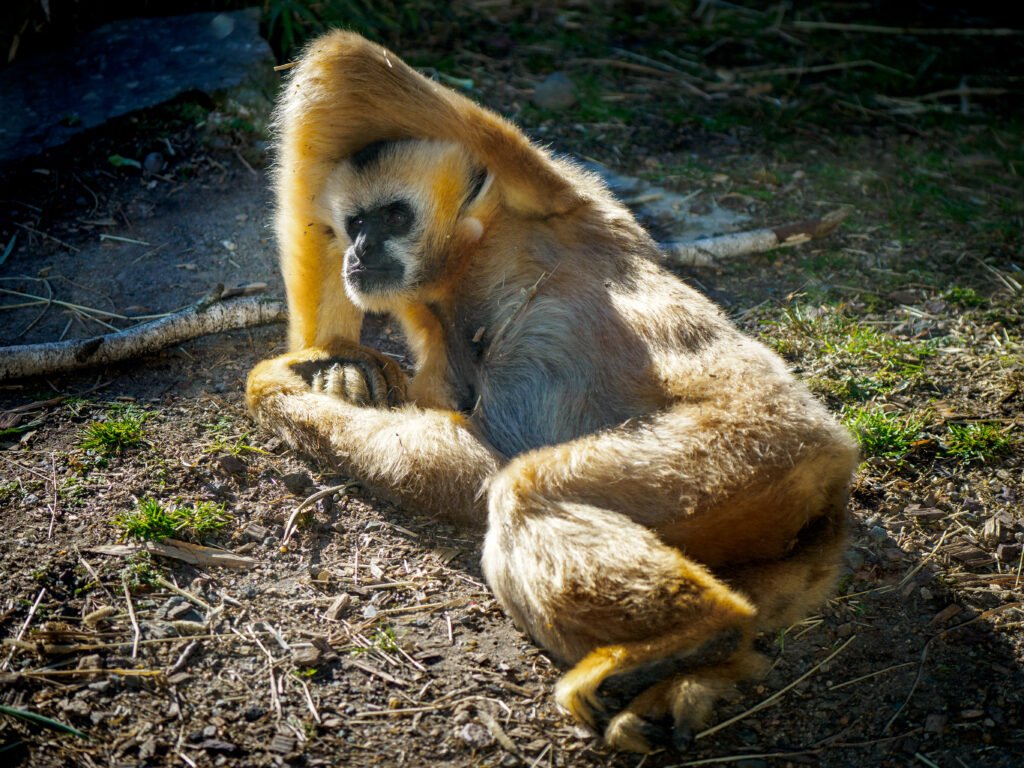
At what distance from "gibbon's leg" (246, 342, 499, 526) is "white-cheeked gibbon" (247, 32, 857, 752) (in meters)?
0.01

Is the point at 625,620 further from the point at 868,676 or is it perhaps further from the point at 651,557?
the point at 868,676

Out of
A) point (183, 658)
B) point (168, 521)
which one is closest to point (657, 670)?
point (183, 658)

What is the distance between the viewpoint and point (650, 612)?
12.0ft

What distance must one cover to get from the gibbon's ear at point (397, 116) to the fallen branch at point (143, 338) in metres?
1.43

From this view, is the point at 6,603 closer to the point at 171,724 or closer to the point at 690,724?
the point at 171,724

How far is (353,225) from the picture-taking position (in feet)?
17.3

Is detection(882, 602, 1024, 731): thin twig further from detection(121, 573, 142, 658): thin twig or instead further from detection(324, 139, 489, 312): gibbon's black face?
detection(121, 573, 142, 658): thin twig

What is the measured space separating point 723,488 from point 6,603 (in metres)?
3.15

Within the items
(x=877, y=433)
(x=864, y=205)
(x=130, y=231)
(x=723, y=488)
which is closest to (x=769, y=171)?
(x=864, y=205)

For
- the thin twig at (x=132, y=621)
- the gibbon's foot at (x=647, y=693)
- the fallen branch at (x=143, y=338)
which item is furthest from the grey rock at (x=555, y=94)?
the gibbon's foot at (x=647, y=693)

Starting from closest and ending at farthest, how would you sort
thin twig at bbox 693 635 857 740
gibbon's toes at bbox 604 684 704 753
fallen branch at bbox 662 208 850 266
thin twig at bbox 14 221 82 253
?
gibbon's toes at bbox 604 684 704 753, thin twig at bbox 693 635 857 740, thin twig at bbox 14 221 82 253, fallen branch at bbox 662 208 850 266

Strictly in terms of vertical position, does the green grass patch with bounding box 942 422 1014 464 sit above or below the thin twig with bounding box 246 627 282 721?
above

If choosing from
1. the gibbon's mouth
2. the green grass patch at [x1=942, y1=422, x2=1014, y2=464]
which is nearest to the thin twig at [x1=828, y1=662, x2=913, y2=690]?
the green grass patch at [x1=942, y1=422, x2=1014, y2=464]

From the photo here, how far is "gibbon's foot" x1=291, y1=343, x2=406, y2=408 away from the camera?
5.28 m
